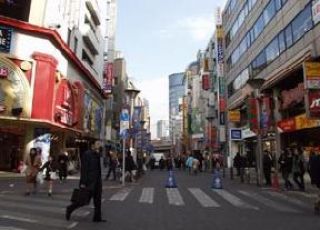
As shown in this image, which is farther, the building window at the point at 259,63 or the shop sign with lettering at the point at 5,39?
the building window at the point at 259,63

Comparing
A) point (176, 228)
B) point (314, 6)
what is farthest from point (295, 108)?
point (176, 228)

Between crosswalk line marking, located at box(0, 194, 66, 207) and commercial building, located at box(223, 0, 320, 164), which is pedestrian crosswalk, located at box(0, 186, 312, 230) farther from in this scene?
commercial building, located at box(223, 0, 320, 164)

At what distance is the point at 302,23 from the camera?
26344 mm

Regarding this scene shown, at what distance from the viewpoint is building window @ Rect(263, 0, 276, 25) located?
32.6 m

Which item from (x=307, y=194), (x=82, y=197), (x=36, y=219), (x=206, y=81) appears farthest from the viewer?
(x=206, y=81)

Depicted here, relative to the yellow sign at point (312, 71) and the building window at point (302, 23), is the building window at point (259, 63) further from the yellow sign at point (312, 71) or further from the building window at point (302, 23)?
the yellow sign at point (312, 71)

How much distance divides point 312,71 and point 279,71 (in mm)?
Answer: 7879

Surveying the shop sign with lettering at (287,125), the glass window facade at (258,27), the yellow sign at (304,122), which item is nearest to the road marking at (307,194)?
the yellow sign at (304,122)

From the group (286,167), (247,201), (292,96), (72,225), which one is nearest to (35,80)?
(286,167)

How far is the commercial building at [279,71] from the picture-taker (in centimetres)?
2353

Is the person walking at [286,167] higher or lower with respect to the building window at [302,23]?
lower

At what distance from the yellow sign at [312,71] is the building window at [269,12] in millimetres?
11183

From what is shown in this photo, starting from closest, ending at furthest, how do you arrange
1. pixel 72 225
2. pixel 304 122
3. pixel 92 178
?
pixel 72 225, pixel 92 178, pixel 304 122

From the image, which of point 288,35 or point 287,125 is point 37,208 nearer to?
point 287,125
